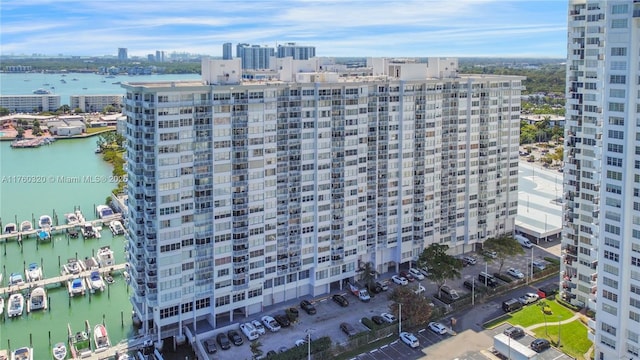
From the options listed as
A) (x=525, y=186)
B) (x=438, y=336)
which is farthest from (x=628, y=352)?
(x=525, y=186)

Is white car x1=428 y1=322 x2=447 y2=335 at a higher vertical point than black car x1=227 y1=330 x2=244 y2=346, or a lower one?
higher

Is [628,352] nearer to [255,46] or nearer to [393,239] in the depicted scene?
[393,239]

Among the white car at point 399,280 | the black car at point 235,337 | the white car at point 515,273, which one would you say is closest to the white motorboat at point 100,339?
the black car at point 235,337

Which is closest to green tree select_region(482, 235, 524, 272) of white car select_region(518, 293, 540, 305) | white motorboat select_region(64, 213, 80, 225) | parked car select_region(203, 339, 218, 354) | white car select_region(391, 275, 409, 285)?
white car select_region(518, 293, 540, 305)

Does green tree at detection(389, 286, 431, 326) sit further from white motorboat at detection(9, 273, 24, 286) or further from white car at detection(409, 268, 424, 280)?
white motorboat at detection(9, 273, 24, 286)

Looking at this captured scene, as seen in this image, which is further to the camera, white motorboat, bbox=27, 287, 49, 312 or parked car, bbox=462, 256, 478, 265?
parked car, bbox=462, 256, 478, 265

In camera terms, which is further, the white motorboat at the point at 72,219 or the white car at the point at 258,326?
the white motorboat at the point at 72,219

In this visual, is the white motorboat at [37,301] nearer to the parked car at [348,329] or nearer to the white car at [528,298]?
the parked car at [348,329]
